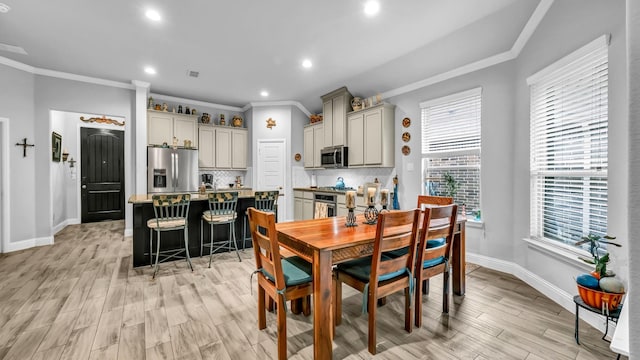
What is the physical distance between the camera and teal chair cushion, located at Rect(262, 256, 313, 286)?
70.7 inches

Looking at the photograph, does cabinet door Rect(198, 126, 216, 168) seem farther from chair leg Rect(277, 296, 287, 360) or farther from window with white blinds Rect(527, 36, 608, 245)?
window with white blinds Rect(527, 36, 608, 245)

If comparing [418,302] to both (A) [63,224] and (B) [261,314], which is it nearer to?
(B) [261,314]

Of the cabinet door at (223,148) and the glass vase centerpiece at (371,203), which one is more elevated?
the cabinet door at (223,148)

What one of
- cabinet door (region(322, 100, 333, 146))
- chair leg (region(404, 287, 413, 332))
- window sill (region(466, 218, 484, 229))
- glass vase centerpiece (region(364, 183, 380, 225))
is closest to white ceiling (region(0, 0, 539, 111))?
cabinet door (region(322, 100, 333, 146))

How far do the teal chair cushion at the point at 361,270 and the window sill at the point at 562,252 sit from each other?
62.9 inches

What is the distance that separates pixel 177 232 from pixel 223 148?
298cm

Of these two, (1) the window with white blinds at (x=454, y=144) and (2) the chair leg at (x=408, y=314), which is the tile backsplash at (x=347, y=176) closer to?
(1) the window with white blinds at (x=454, y=144)

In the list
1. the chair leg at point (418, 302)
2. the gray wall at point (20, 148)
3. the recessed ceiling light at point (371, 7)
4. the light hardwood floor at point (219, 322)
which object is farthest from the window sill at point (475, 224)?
the gray wall at point (20, 148)

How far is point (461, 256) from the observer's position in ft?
8.64

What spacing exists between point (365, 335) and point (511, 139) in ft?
9.44

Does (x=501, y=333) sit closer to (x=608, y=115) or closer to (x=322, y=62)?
(x=608, y=115)

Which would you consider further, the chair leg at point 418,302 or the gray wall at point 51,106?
the gray wall at point 51,106

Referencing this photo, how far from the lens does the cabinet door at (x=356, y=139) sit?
501 cm

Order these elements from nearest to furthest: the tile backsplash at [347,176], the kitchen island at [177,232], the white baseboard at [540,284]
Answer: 1. the white baseboard at [540,284]
2. the kitchen island at [177,232]
3. the tile backsplash at [347,176]
